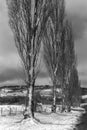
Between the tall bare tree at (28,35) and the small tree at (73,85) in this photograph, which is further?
the small tree at (73,85)

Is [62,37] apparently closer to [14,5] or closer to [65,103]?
[65,103]

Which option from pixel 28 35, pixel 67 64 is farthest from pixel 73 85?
pixel 28 35

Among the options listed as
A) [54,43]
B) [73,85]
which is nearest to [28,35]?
[54,43]

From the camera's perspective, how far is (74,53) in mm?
26359

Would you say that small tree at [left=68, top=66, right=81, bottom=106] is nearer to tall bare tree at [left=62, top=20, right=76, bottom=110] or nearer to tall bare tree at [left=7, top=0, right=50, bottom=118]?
tall bare tree at [left=62, top=20, right=76, bottom=110]

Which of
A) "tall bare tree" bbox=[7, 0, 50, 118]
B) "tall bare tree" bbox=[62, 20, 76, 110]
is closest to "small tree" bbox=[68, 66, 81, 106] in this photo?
"tall bare tree" bbox=[62, 20, 76, 110]

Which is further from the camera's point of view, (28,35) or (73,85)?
(73,85)

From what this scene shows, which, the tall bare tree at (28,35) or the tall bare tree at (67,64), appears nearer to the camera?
the tall bare tree at (28,35)

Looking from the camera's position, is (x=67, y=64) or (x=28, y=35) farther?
(x=67, y=64)

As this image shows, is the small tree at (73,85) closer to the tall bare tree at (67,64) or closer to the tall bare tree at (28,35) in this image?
the tall bare tree at (67,64)

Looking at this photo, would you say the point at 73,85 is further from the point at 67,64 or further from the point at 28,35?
the point at 28,35

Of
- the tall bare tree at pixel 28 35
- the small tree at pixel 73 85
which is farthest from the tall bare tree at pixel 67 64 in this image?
the tall bare tree at pixel 28 35

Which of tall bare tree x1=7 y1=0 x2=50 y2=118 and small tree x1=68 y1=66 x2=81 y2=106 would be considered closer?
tall bare tree x1=7 y1=0 x2=50 y2=118

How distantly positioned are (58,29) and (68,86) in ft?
23.5
